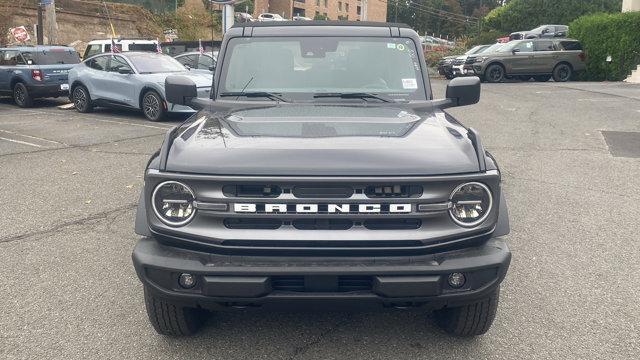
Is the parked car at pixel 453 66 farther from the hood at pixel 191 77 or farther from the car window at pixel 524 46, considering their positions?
the hood at pixel 191 77

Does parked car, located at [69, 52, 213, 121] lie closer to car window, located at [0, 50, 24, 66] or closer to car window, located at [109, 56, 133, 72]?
car window, located at [109, 56, 133, 72]

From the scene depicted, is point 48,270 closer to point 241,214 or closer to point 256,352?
point 256,352

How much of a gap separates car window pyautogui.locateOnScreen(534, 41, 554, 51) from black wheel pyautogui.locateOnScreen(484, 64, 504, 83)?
1.57 metres

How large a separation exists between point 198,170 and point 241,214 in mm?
297

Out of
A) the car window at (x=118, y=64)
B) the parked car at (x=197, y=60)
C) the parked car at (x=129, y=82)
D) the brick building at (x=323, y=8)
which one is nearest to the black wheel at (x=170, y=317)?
the parked car at (x=129, y=82)

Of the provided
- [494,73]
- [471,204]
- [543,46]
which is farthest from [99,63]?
[543,46]

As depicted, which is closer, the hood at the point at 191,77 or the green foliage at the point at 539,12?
the hood at the point at 191,77

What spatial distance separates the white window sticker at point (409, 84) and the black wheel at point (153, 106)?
9610 mm

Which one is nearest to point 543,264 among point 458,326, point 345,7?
point 458,326

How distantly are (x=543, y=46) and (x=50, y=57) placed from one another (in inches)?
701

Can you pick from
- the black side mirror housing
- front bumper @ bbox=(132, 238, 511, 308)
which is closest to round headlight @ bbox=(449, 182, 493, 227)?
front bumper @ bbox=(132, 238, 511, 308)

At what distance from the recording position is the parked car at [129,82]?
516 inches

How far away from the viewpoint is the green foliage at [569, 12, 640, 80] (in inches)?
994

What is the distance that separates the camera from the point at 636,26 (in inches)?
985
